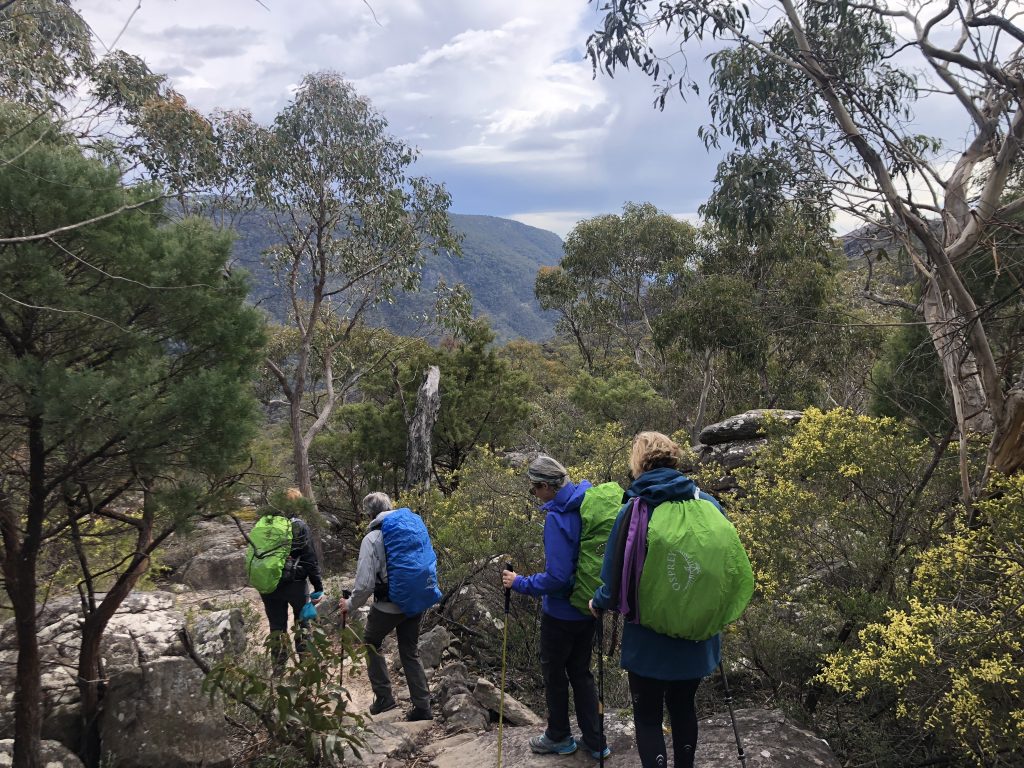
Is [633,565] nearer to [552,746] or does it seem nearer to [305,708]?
[552,746]

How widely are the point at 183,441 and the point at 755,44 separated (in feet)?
20.2

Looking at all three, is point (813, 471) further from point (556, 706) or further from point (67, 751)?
point (67, 751)

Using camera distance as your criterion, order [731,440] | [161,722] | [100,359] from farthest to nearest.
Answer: [731,440] → [161,722] → [100,359]

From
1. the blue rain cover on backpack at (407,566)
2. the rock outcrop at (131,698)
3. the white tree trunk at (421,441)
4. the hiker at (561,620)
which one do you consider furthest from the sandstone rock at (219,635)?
the white tree trunk at (421,441)

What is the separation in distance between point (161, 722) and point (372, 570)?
4.76ft

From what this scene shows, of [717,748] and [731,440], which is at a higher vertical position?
[731,440]

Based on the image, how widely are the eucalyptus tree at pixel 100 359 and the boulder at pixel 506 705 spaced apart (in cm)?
265

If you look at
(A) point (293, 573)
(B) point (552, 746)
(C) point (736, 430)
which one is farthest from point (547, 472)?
(C) point (736, 430)

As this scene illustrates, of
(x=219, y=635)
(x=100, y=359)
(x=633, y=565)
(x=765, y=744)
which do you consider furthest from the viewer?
(x=219, y=635)

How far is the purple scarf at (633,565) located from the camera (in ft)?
8.46

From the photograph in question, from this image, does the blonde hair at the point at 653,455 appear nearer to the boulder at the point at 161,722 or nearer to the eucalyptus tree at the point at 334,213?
the boulder at the point at 161,722

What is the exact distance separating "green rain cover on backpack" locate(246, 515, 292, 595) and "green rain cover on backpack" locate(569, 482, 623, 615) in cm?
249

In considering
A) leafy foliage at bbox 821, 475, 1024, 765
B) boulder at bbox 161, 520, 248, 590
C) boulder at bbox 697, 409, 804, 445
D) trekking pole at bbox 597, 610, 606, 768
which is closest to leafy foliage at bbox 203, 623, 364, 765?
trekking pole at bbox 597, 610, 606, 768

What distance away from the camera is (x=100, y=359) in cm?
328
